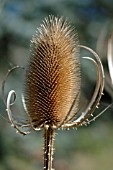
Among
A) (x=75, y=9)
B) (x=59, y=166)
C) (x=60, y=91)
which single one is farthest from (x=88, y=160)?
(x=60, y=91)

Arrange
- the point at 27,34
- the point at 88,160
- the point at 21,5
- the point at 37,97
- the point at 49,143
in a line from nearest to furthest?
1. the point at 49,143
2. the point at 37,97
3. the point at 27,34
4. the point at 21,5
5. the point at 88,160

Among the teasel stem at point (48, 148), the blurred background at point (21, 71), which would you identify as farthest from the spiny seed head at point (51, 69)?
the blurred background at point (21, 71)

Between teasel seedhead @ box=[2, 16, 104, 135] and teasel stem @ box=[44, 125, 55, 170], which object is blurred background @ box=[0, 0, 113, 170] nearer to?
teasel seedhead @ box=[2, 16, 104, 135]

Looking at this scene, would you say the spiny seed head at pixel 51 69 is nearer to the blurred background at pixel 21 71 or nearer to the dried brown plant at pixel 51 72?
the dried brown plant at pixel 51 72

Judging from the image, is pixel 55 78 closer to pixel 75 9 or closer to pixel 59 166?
pixel 59 166

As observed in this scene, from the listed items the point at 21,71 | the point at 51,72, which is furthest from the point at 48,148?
the point at 21,71

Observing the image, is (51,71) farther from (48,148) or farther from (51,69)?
(48,148)

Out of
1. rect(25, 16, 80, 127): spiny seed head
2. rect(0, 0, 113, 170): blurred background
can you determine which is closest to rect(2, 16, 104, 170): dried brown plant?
rect(25, 16, 80, 127): spiny seed head
